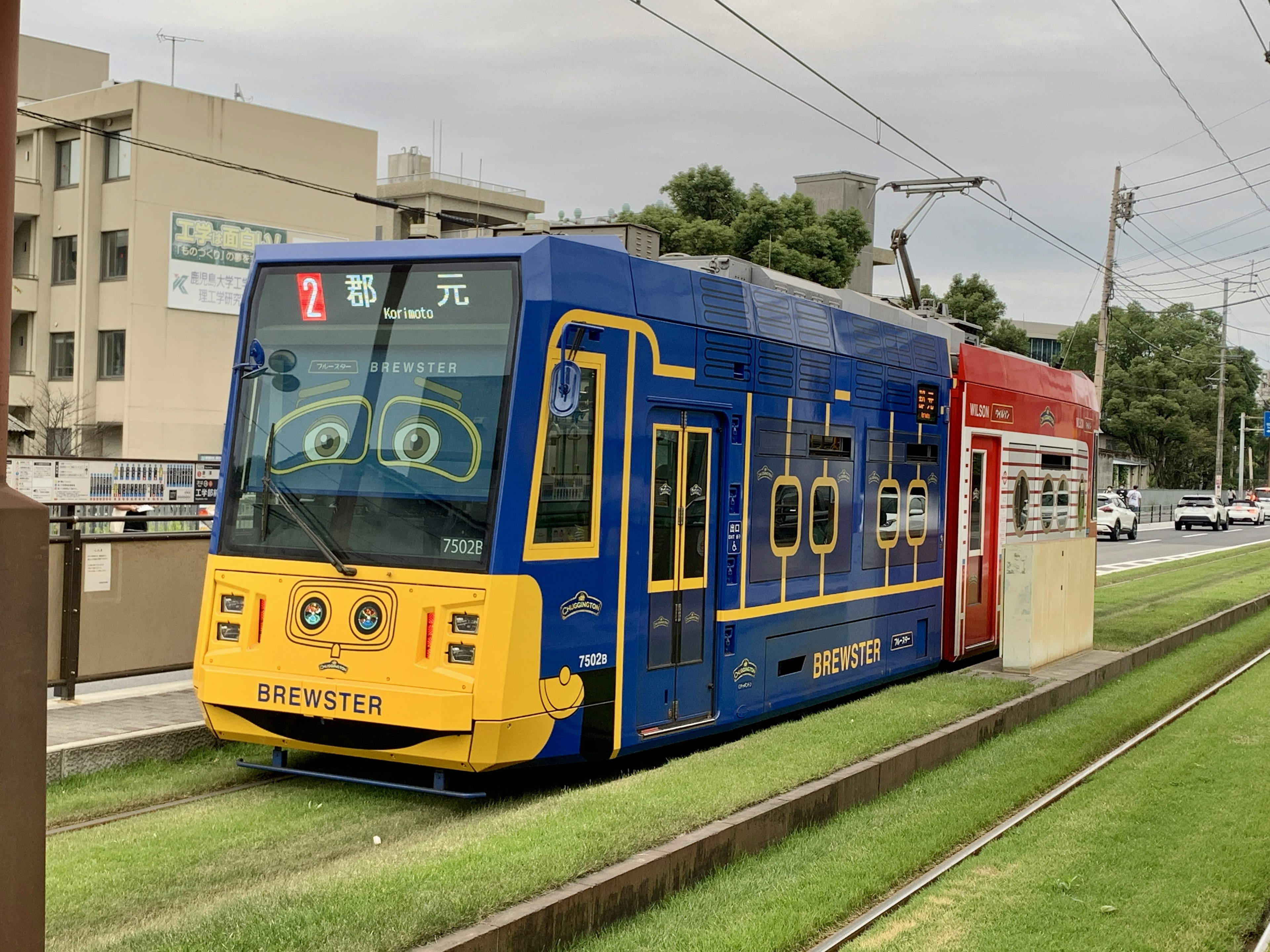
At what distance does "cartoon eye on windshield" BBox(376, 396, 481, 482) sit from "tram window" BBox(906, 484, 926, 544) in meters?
6.32

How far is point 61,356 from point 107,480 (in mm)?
38691

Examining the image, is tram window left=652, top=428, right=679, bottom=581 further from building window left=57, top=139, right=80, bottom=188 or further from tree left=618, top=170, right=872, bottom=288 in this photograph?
building window left=57, top=139, right=80, bottom=188

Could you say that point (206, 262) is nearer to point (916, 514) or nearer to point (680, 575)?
point (916, 514)

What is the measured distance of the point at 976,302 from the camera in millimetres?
64188

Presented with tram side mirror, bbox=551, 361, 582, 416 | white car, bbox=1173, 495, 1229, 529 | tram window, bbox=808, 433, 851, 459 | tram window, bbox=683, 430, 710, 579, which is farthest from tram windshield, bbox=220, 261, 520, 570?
white car, bbox=1173, 495, 1229, 529

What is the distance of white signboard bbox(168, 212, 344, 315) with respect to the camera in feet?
153

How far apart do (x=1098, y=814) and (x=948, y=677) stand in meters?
4.45

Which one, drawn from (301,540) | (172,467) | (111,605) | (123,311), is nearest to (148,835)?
(301,540)

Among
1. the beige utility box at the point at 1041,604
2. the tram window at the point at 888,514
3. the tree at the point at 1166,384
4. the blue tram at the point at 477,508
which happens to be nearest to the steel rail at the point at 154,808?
the blue tram at the point at 477,508

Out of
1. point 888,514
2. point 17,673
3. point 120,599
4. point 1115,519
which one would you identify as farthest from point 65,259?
point 17,673

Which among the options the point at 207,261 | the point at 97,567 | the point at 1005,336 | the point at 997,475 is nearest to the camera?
the point at 97,567

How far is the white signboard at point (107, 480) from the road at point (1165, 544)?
80.7ft

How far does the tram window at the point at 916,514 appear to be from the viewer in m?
13.1

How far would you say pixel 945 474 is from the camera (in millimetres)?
14125
